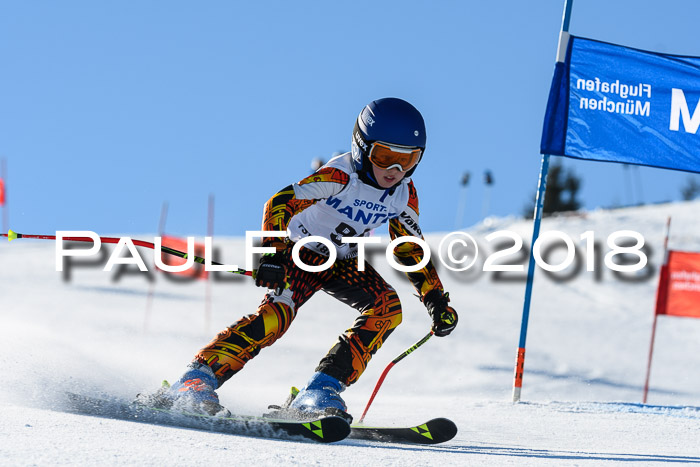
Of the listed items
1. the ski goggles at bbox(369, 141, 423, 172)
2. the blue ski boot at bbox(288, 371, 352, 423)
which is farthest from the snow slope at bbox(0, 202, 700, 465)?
the ski goggles at bbox(369, 141, 423, 172)

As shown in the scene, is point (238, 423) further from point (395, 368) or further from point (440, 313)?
point (395, 368)

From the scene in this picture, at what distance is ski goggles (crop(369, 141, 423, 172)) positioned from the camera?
4.13 meters

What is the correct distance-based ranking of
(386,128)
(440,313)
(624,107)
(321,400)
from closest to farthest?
(321,400) < (386,128) < (440,313) < (624,107)

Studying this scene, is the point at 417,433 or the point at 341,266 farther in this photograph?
the point at 341,266

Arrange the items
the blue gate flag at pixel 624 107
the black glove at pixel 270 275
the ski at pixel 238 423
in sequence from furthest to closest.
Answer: the blue gate flag at pixel 624 107
the black glove at pixel 270 275
the ski at pixel 238 423

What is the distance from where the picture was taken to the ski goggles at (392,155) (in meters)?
4.13

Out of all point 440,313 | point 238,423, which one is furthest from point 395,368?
point 238,423

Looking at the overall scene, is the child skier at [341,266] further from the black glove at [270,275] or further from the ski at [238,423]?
the ski at [238,423]

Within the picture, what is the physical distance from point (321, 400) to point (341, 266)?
0.83 meters

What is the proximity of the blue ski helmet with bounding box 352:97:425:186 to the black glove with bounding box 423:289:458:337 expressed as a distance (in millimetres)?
711

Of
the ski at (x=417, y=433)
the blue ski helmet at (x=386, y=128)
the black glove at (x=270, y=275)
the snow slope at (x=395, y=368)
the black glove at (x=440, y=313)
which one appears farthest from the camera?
the black glove at (x=440, y=313)

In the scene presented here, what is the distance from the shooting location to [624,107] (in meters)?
6.58

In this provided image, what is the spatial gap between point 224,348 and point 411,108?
1525mm

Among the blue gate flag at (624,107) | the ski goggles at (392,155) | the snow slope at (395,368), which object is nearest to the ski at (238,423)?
the snow slope at (395,368)
